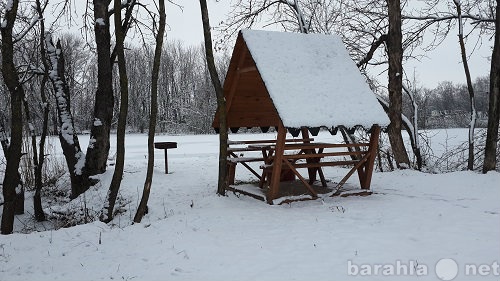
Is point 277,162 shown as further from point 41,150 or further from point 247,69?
point 41,150

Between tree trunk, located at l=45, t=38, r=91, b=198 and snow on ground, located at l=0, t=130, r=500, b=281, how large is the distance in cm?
300

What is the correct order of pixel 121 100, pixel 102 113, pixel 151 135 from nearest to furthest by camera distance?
pixel 121 100, pixel 151 135, pixel 102 113

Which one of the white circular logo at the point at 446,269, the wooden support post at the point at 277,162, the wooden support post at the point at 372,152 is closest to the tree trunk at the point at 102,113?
the wooden support post at the point at 277,162

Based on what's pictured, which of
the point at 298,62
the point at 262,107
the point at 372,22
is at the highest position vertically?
the point at 372,22

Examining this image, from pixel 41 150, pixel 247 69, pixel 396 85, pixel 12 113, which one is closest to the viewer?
pixel 12 113

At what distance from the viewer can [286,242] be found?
5363 mm

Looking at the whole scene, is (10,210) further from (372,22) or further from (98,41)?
(372,22)

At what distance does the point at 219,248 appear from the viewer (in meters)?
5.31

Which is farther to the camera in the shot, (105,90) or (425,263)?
(105,90)

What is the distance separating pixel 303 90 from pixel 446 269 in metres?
4.50

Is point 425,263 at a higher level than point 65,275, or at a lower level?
higher

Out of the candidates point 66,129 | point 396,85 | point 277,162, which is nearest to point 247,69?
point 277,162

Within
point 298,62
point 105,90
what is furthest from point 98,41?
point 298,62

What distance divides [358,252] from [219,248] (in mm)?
1866
